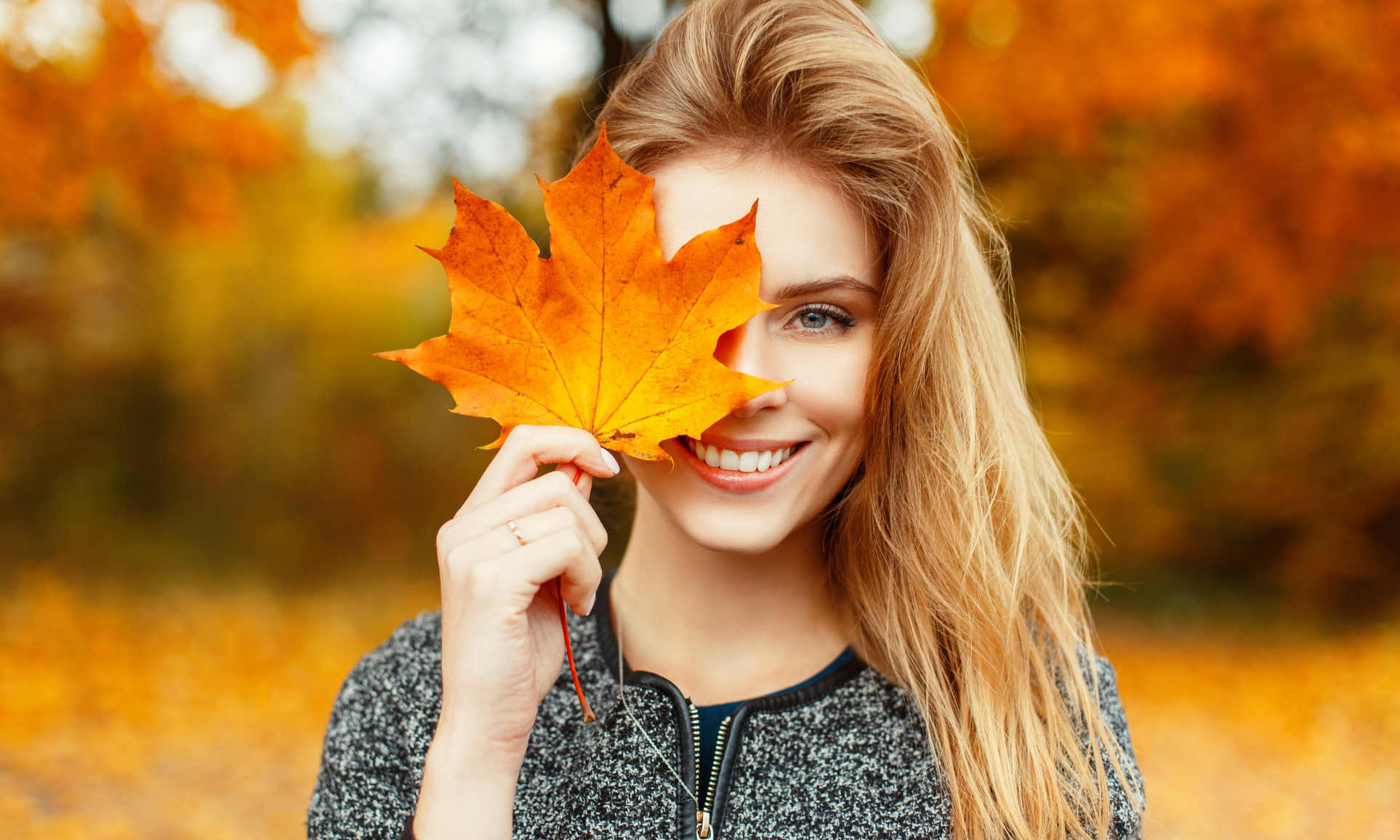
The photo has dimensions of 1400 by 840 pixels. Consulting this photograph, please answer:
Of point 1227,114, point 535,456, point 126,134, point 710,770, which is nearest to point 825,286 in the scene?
point 535,456

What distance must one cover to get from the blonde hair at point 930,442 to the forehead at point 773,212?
0.12 ft

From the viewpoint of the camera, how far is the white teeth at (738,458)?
1547 millimetres

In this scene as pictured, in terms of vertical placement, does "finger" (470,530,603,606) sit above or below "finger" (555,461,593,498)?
below

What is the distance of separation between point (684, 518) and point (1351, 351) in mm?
8603

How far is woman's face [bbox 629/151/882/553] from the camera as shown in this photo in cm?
151

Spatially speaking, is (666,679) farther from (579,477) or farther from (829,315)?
(829,315)

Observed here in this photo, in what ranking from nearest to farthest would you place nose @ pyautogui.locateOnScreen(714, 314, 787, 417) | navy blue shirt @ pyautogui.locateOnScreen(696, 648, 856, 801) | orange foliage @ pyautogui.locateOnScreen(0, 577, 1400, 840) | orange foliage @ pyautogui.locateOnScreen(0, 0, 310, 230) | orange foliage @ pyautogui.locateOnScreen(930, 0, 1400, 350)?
nose @ pyautogui.locateOnScreen(714, 314, 787, 417), navy blue shirt @ pyautogui.locateOnScreen(696, 648, 856, 801), orange foliage @ pyautogui.locateOnScreen(0, 577, 1400, 840), orange foliage @ pyautogui.locateOnScreen(0, 0, 310, 230), orange foliage @ pyautogui.locateOnScreen(930, 0, 1400, 350)

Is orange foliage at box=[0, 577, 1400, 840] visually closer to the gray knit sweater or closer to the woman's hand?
the gray knit sweater

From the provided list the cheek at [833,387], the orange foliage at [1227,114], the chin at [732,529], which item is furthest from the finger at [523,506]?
the orange foliage at [1227,114]

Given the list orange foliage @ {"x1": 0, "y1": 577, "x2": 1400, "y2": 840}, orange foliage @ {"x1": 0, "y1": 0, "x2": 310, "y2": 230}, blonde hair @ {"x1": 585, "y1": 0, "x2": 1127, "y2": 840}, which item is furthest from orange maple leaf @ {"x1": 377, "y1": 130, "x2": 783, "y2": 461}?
orange foliage @ {"x1": 0, "y1": 0, "x2": 310, "y2": 230}


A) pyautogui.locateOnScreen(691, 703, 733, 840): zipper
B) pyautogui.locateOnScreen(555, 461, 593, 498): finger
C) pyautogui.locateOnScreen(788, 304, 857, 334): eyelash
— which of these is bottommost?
pyautogui.locateOnScreen(691, 703, 733, 840): zipper

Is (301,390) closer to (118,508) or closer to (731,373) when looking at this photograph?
(118,508)

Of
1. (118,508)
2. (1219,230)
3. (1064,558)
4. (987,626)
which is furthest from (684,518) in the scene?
(118,508)

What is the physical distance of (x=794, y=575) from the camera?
6.30 ft
